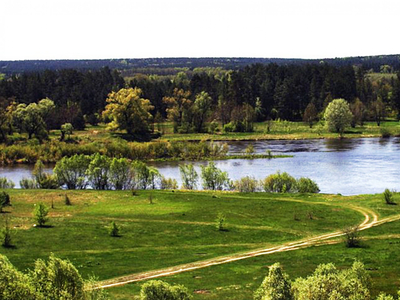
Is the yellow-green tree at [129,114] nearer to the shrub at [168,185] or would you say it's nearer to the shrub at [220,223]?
the shrub at [168,185]

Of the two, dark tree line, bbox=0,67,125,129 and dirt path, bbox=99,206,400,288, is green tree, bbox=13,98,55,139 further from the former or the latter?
dirt path, bbox=99,206,400,288

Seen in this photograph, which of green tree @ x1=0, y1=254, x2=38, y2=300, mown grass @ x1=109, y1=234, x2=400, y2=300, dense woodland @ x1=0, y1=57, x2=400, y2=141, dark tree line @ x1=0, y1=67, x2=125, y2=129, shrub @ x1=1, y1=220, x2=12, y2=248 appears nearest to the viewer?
green tree @ x1=0, y1=254, x2=38, y2=300

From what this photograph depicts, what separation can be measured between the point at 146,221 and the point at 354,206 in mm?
24086

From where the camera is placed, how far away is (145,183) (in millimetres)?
89938

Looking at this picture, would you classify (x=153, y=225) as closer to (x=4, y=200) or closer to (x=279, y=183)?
(x=4, y=200)

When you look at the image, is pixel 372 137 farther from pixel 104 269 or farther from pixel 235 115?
pixel 104 269

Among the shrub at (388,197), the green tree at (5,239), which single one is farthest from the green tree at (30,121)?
the shrub at (388,197)

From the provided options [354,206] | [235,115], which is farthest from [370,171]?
[235,115]

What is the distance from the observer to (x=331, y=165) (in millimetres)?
109562

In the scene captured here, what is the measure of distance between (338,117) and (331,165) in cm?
5227

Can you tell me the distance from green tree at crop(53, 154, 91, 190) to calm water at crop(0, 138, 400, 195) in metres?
12.5

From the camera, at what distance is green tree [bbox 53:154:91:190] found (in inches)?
3578

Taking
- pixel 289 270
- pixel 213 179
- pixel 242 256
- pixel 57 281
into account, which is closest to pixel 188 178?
pixel 213 179

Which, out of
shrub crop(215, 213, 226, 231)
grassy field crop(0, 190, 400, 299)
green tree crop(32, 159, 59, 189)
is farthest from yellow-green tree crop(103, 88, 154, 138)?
shrub crop(215, 213, 226, 231)
